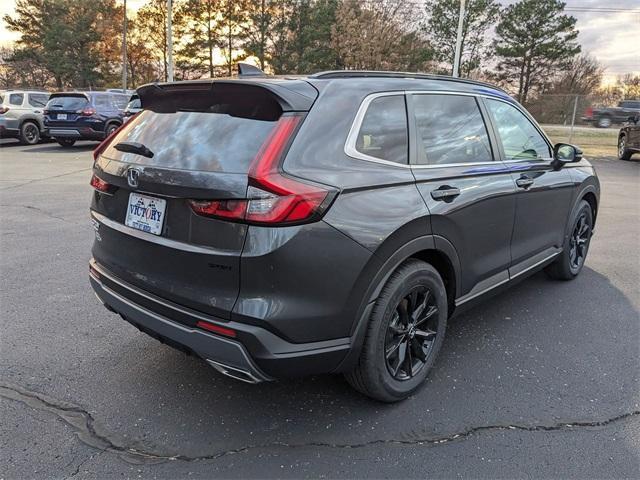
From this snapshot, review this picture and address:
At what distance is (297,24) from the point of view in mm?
42594

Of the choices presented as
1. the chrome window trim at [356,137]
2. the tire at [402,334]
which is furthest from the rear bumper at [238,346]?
the chrome window trim at [356,137]

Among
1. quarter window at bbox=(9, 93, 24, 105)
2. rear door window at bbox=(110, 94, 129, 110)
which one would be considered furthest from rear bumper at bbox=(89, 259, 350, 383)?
quarter window at bbox=(9, 93, 24, 105)

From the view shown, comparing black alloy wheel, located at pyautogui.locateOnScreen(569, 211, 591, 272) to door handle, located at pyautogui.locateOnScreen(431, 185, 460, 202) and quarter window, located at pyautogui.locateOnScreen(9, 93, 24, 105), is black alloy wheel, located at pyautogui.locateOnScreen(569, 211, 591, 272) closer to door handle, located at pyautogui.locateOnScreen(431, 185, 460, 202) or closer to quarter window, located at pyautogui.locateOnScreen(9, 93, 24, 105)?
door handle, located at pyautogui.locateOnScreen(431, 185, 460, 202)

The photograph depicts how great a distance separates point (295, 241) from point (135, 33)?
54.4 meters

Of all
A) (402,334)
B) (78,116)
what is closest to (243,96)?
(402,334)

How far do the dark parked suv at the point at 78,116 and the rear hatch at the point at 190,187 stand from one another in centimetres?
1440

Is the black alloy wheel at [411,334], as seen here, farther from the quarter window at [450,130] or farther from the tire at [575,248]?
the tire at [575,248]

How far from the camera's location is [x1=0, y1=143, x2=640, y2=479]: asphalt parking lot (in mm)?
2395

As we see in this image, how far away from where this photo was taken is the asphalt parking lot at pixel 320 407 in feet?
7.86

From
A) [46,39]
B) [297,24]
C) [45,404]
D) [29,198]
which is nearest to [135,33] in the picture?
[46,39]

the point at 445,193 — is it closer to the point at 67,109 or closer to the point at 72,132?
the point at 72,132

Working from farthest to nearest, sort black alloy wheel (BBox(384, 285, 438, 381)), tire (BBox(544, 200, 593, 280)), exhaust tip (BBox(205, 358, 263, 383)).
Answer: tire (BBox(544, 200, 593, 280))
black alloy wheel (BBox(384, 285, 438, 381))
exhaust tip (BBox(205, 358, 263, 383))

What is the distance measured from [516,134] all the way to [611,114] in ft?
103

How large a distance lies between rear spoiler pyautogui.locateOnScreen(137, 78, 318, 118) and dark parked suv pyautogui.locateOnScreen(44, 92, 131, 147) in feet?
47.2
